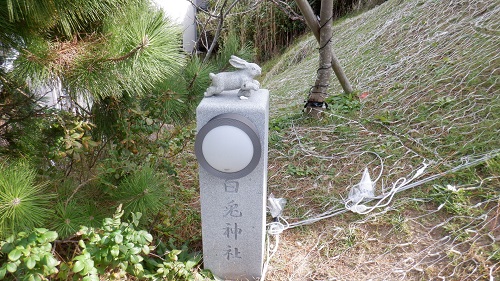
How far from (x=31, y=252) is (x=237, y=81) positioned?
977mm

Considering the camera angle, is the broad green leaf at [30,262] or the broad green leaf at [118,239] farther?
the broad green leaf at [118,239]

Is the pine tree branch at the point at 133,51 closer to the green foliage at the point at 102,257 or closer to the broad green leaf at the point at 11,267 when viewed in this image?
the green foliage at the point at 102,257

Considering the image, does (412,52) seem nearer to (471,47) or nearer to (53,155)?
(471,47)

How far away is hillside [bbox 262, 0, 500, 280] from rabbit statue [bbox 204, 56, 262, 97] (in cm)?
82

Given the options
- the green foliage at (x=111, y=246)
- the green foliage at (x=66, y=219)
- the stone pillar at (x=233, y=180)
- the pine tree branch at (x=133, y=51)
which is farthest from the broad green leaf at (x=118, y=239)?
the pine tree branch at (x=133, y=51)

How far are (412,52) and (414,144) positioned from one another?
1407 mm

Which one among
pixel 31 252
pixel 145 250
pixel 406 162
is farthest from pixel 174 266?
pixel 406 162

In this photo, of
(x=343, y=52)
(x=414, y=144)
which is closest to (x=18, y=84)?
(x=414, y=144)

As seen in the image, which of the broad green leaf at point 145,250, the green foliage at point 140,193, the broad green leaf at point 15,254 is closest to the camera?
the broad green leaf at point 15,254

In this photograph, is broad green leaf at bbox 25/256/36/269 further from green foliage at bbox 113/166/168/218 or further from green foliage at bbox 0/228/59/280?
green foliage at bbox 113/166/168/218

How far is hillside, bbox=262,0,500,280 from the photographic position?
183 centimetres

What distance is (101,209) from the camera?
1.70 m

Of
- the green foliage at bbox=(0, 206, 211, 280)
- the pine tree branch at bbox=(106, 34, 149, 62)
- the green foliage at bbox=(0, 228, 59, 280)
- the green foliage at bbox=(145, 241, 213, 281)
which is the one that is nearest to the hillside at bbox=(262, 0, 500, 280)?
the green foliage at bbox=(145, 241, 213, 281)

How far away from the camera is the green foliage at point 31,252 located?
3.88 ft
